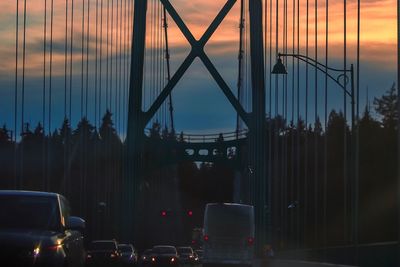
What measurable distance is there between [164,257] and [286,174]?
30.5 feet

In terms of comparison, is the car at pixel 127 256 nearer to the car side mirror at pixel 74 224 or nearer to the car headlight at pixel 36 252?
the car side mirror at pixel 74 224

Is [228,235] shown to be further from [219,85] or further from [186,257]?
[186,257]

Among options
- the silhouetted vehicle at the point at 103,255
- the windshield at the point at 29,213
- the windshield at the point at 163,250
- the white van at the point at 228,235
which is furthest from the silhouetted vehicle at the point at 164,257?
the windshield at the point at 29,213

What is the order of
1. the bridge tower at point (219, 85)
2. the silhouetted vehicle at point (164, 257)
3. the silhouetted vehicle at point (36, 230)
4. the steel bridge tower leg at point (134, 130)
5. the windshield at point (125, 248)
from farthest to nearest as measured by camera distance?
the steel bridge tower leg at point (134, 130) < the bridge tower at point (219, 85) < the silhouetted vehicle at point (164, 257) < the windshield at point (125, 248) < the silhouetted vehicle at point (36, 230)

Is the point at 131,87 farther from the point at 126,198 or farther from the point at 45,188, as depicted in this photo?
the point at 45,188

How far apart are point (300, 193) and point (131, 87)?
1049 cm

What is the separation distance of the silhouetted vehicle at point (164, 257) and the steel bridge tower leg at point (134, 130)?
751 cm

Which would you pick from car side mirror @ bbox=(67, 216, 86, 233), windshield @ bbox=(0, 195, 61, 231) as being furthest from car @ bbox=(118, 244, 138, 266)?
windshield @ bbox=(0, 195, 61, 231)

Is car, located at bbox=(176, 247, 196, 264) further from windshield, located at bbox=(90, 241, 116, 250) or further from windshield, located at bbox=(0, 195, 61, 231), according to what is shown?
windshield, located at bbox=(0, 195, 61, 231)

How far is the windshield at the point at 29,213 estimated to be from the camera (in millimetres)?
14328

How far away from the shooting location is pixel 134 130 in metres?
61.0

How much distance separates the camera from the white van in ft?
136

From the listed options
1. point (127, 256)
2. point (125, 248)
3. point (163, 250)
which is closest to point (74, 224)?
point (127, 256)

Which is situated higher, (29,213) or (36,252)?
(29,213)
